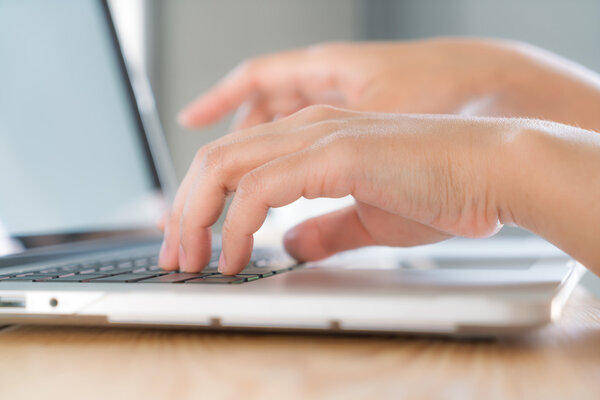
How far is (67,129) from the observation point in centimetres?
83

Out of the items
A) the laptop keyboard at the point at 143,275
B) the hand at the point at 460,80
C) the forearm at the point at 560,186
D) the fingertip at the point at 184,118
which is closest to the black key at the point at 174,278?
the laptop keyboard at the point at 143,275

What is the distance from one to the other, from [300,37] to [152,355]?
2.92 m

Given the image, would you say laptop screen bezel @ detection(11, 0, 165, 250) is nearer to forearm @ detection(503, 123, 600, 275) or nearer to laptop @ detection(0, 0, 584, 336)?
laptop @ detection(0, 0, 584, 336)

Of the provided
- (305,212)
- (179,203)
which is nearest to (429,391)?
(179,203)

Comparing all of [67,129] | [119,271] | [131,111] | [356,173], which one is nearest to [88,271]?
[119,271]

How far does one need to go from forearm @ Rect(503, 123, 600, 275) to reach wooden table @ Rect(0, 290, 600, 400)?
63 millimetres

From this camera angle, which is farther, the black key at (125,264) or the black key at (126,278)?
the black key at (125,264)

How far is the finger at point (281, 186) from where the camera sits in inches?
17.6

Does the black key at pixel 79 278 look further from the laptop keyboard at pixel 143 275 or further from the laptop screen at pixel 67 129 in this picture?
the laptop screen at pixel 67 129

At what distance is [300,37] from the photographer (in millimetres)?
3123

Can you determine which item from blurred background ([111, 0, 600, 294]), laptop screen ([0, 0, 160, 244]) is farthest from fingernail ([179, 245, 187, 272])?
blurred background ([111, 0, 600, 294])

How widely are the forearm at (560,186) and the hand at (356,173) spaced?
1 centimetres

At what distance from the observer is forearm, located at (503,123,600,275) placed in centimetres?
41

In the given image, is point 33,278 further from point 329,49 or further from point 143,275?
point 329,49
